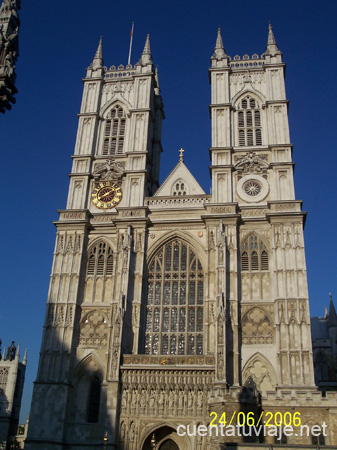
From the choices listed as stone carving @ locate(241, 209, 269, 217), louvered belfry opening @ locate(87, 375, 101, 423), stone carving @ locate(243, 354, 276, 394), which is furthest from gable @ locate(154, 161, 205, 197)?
louvered belfry opening @ locate(87, 375, 101, 423)

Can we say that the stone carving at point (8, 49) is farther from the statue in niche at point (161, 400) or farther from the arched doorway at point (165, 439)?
the arched doorway at point (165, 439)

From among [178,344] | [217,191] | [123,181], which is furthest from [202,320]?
[123,181]

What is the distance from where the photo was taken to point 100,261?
32.5 metres

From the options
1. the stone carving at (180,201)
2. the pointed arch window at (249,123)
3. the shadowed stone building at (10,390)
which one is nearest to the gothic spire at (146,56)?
the pointed arch window at (249,123)

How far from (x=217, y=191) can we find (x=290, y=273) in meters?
7.22

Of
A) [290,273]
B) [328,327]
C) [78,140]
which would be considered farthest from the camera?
[328,327]

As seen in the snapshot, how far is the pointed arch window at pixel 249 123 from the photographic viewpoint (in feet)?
115

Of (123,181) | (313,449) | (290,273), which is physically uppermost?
(123,181)

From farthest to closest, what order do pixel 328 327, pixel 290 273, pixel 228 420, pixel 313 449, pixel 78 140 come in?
pixel 328 327, pixel 78 140, pixel 290 273, pixel 228 420, pixel 313 449

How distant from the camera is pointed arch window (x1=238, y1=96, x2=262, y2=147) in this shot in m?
35.2

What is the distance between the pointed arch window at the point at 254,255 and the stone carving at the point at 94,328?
8.93 m

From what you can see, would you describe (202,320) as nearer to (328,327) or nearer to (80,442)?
(80,442)

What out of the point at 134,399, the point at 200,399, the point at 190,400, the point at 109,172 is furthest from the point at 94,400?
the point at 109,172

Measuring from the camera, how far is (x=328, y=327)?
4934cm
